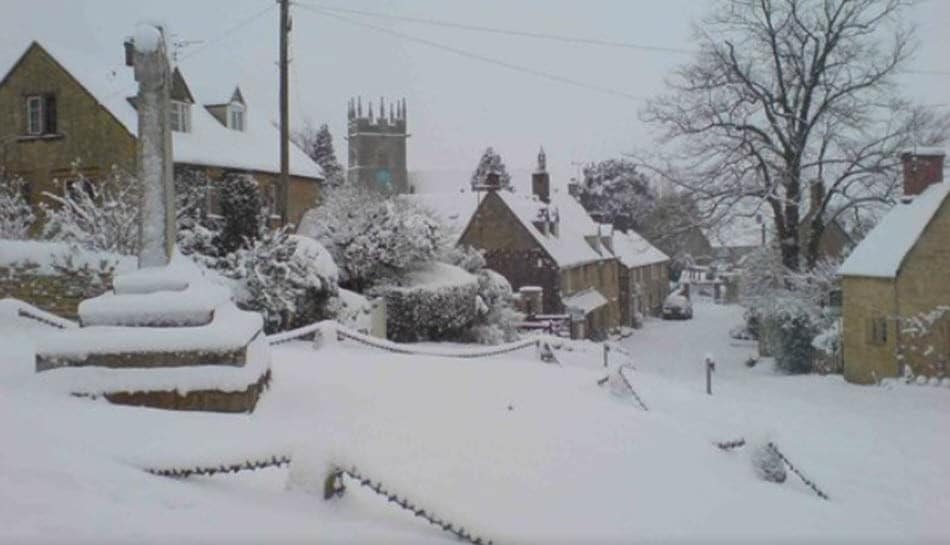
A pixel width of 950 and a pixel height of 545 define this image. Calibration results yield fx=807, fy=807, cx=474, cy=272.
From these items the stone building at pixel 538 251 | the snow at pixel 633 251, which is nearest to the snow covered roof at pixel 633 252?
the snow at pixel 633 251

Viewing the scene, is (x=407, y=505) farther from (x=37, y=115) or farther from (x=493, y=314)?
(x=37, y=115)

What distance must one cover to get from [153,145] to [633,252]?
2840cm

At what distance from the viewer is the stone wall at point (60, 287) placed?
34.4 feet

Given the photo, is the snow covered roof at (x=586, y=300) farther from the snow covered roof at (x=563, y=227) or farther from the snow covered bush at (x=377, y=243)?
the snow covered bush at (x=377, y=243)

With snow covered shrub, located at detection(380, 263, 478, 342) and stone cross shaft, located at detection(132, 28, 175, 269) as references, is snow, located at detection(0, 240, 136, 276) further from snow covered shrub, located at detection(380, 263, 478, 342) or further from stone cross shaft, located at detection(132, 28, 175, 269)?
stone cross shaft, located at detection(132, 28, 175, 269)

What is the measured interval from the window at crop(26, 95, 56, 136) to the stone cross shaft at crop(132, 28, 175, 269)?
37.1ft

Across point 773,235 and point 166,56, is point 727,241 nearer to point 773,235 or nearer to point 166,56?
point 773,235

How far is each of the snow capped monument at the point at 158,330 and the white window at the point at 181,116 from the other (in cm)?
1165

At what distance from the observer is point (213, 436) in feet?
13.8

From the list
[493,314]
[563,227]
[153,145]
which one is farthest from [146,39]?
[563,227]

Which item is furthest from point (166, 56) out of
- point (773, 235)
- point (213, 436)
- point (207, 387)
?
point (773, 235)

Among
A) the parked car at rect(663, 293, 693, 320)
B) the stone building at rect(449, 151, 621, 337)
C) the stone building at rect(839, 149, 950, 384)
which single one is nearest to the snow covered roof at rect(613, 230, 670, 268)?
the parked car at rect(663, 293, 693, 320)

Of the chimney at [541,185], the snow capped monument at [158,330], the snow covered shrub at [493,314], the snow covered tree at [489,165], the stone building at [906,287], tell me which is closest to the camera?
the snow capped monument at [158,330]

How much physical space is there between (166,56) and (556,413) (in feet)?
12.3
